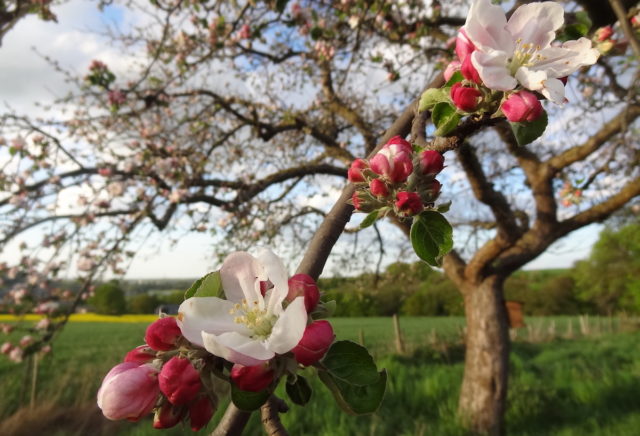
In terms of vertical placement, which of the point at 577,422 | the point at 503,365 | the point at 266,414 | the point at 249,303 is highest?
the point at 249,303

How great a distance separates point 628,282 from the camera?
2289 cm

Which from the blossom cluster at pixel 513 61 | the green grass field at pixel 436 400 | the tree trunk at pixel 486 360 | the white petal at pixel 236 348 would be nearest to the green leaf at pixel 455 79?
the blossom cluster at pixel 513 61

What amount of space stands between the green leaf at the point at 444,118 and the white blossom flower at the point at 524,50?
0.26ft

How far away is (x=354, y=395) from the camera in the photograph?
60 cm

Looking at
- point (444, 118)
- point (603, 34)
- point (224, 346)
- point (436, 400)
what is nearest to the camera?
point (224, 346)

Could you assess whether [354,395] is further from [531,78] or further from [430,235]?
[531,78]

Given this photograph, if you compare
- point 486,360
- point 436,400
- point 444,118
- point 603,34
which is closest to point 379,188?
point 444,118

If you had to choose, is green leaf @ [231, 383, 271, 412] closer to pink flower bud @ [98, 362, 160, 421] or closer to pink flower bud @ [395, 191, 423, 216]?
pink flower bud @ [98, 362, 160, 421]

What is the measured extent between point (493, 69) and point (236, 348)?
0.56 meters

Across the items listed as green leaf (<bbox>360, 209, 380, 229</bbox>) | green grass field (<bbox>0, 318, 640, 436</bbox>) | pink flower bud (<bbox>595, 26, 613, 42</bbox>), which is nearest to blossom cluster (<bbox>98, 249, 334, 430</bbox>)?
green leaf (<bbox>360, 209, 380, 229</bbox>)

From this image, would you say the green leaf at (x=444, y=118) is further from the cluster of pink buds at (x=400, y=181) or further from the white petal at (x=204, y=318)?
the white petal at (x=204, y=318)

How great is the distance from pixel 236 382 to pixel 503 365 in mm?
5571

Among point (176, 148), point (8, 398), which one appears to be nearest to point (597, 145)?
point (176, 148)

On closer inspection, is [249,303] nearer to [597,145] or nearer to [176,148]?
[597,145]
